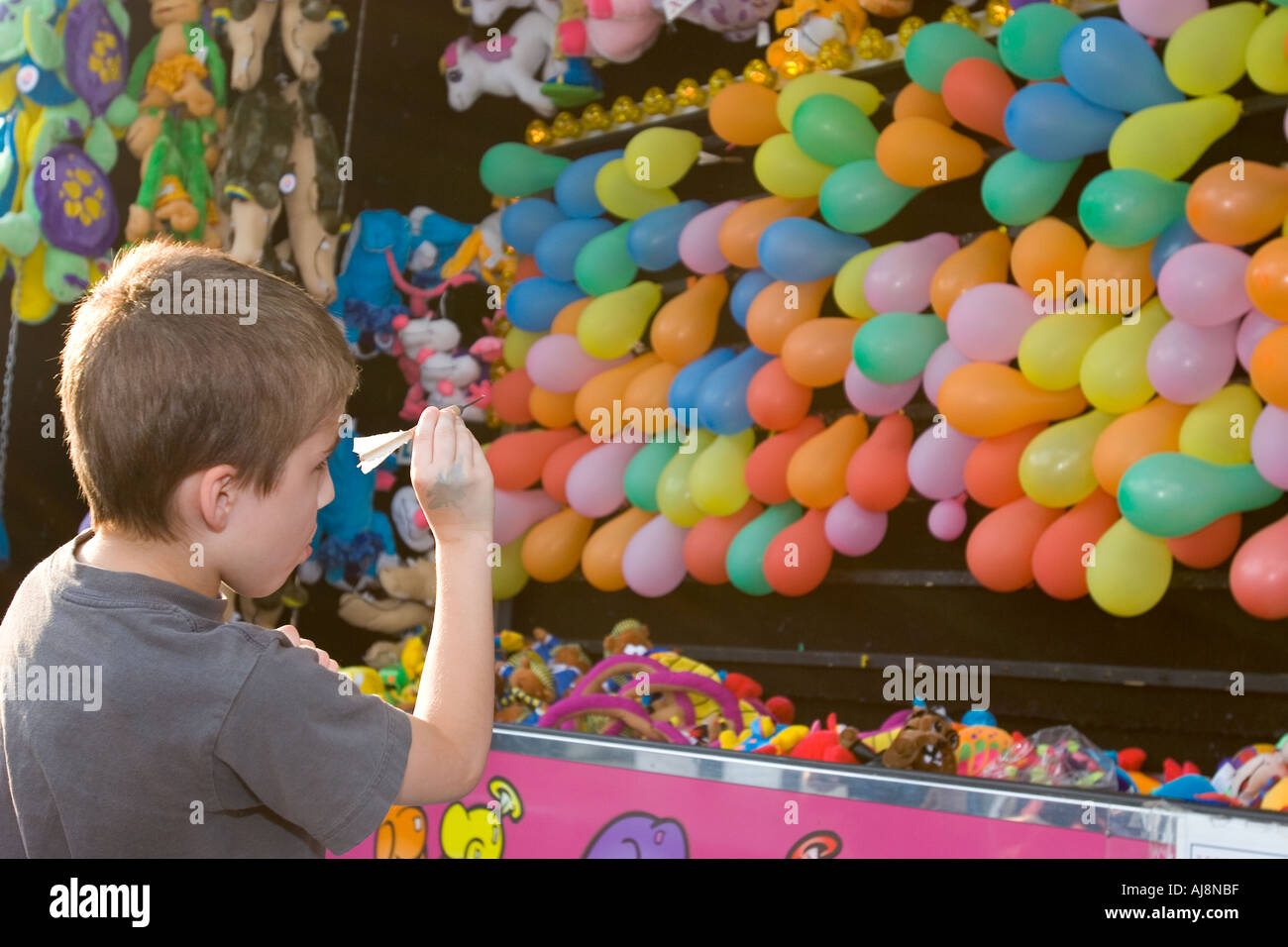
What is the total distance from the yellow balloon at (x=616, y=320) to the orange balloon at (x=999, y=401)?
777 millimetres

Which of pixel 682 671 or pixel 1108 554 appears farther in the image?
pixel 682 671

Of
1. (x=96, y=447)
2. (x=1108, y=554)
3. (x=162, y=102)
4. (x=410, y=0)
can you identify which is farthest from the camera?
(x=410, y=0)

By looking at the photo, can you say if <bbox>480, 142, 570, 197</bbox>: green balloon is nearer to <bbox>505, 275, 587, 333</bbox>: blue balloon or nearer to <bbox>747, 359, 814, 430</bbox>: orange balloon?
<bbox>505, 275, 587, 333</bbox>: blue balloon

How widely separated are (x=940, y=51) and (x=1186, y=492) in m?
0.83

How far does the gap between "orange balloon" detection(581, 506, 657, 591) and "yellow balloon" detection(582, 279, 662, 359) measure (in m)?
0.32

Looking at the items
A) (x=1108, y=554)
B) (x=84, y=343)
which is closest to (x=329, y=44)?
(x=1108, y=554)

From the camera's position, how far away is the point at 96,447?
0.79 meters

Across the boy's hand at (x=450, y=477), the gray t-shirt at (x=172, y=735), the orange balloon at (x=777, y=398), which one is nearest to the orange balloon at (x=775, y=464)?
the orange balloon at (x=777, y=398)

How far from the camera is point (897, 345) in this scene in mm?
2072

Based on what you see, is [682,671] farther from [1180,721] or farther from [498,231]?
[498,231]

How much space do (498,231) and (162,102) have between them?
2.42ft

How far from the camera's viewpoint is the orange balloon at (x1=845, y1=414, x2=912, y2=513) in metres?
2.12

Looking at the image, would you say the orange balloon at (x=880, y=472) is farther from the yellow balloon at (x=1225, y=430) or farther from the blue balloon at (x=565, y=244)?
the blue balloon at (x=565, y=244)
